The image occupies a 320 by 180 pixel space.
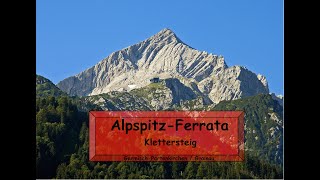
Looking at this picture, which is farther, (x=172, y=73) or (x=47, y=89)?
(x=172, y=73)

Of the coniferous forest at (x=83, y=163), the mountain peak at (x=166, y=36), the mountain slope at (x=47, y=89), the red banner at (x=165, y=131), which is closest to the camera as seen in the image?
the red banner at (x=165, y=131)

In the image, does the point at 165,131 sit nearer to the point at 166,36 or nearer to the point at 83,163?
the point at 83,163

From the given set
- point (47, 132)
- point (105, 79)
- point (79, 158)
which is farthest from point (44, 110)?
point (105, 79)

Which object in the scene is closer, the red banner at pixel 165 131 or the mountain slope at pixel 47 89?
the red banner at pixel 165 131

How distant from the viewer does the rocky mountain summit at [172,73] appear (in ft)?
355

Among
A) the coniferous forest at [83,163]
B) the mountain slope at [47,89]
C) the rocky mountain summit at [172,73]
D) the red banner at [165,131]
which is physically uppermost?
the rocky mountain summit at [172,73]

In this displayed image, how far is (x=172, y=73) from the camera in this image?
125188 millimetres

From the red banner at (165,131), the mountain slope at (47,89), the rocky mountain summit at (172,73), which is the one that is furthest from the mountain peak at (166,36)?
the red banner at (165,131)

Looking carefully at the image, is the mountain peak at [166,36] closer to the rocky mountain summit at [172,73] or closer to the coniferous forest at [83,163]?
the rocky mountain summit at [172,73]

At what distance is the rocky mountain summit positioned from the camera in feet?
355

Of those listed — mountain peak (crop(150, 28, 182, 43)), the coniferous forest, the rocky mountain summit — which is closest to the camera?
the coniferous forest

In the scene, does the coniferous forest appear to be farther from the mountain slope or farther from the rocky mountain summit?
the rocky mountain summit

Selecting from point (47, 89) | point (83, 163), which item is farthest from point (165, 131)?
point (47, 89)

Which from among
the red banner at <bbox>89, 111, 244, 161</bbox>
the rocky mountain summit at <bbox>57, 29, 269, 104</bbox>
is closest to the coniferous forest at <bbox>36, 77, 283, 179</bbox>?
the red banner at <bbox>89, 111, 244, 161</bbox>
